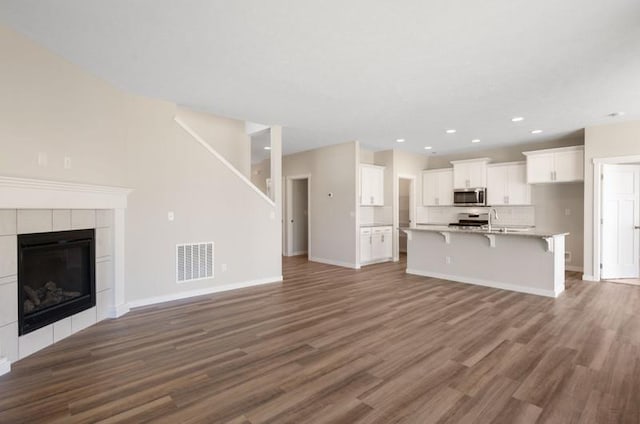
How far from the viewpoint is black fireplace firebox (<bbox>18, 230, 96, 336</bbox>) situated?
→ 9.36 feet

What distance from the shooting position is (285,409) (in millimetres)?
2049

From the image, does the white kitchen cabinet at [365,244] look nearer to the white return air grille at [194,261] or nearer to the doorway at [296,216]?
the doorway at [296,216]

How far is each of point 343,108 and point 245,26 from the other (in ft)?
7.50

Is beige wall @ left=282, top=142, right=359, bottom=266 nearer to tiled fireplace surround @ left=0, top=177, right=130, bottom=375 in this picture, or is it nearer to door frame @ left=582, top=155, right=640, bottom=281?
door frame @ left=582, top=155, right=640, bottom=281

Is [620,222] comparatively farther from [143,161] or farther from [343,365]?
[143,161]

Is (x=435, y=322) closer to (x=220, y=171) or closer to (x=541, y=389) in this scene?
(x=541, y=389)

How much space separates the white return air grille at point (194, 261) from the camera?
15.0 ft

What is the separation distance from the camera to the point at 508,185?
7.22 meters

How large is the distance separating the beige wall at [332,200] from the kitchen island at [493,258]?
56.4 inches

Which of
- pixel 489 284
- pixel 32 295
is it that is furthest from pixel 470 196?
pixel 32 295

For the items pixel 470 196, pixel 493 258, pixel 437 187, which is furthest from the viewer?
pixel 437 187

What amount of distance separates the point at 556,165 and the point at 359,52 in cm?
539

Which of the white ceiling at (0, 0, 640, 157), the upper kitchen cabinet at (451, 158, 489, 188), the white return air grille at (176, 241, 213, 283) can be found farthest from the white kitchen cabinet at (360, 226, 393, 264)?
the white return air grille at (176, 241, 213, 283)

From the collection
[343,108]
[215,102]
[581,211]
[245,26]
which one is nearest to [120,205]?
[215,102]
